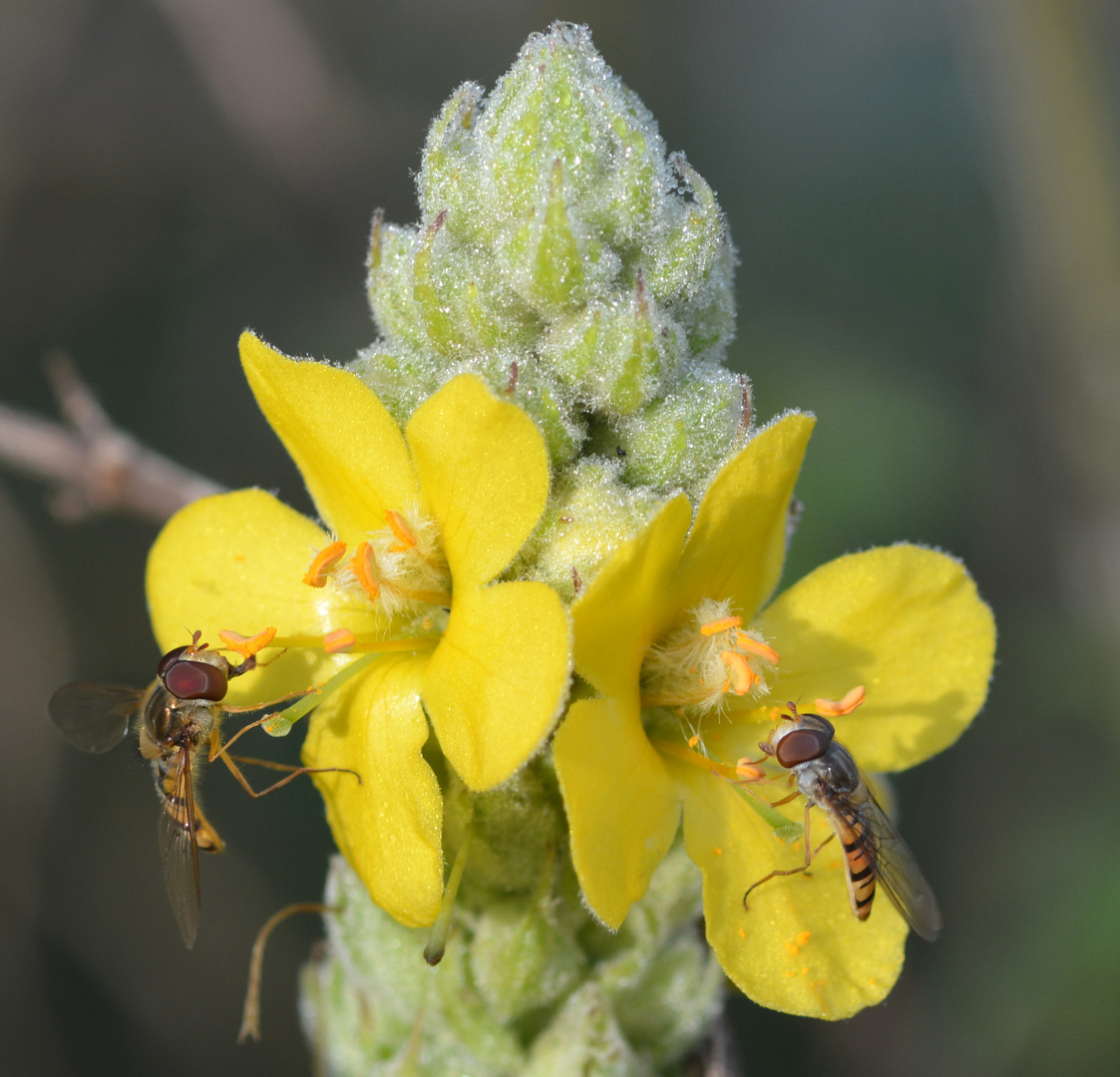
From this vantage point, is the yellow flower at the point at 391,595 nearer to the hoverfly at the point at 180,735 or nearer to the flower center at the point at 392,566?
the flower center at the point at 392,566

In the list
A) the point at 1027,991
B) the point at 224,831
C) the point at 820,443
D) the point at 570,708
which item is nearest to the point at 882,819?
the point at 570,708

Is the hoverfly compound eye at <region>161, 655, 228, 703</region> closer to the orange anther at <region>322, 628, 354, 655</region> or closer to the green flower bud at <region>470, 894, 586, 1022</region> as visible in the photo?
the orange anther at <region>322, 628, 354, 655</region>

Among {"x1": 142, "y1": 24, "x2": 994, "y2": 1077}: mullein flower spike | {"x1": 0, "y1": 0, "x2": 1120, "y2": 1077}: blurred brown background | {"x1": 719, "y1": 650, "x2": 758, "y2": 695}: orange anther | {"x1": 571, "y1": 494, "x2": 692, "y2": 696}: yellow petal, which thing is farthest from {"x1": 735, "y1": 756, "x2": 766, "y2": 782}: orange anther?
{"x1": 0, "y1": 0, "x2": 1120, "y2": 1077}: blurred brown background

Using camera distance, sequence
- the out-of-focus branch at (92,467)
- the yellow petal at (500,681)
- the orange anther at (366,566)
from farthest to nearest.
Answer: the out-of-focus branch at (92,467) → the orange anther at (366,566) → the yellow petal at (500,681)

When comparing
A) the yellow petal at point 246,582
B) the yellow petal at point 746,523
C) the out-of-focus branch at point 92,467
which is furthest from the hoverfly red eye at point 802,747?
the out-of-focus branch at point 92,467

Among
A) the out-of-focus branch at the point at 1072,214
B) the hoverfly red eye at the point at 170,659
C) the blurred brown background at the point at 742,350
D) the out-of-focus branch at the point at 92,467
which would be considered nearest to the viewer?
the hoverfly red eye at the point at 170,659

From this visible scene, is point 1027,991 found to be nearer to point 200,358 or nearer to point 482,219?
point 482,219

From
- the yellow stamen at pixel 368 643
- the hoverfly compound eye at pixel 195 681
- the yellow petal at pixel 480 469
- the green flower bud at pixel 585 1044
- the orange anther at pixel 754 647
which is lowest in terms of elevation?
the green flower bud at pixel 585 1044
